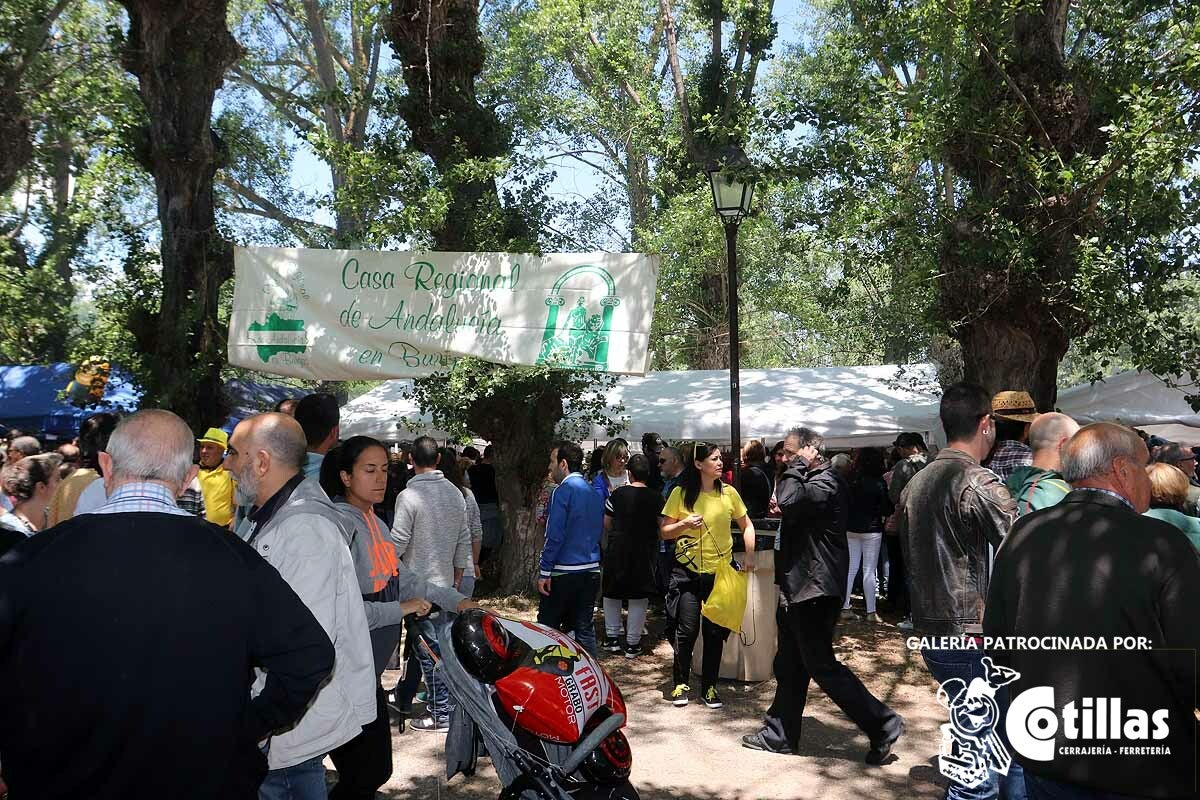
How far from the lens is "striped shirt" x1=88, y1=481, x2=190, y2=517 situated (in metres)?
2.55

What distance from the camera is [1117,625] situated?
2.99 m

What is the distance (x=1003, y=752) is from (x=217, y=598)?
3473 mm

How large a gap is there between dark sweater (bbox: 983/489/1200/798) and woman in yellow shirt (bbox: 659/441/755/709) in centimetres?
398

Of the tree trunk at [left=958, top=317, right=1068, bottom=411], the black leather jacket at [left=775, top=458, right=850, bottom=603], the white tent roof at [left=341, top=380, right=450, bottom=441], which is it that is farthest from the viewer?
the white tent roof at [left=341, top=380, right=450, bottom=441]

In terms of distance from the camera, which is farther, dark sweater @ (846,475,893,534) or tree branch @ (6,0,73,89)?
tree branch @ (6,0,73,89)

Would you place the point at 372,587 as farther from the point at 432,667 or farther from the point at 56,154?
the point at 56,154

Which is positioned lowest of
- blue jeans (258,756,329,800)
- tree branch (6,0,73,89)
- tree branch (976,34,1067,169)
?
blue jeans (258,756,329,800)

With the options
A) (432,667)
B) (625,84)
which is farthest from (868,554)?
(625,84)

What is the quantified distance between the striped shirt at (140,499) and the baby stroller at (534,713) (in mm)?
1622

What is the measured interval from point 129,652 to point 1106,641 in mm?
2724

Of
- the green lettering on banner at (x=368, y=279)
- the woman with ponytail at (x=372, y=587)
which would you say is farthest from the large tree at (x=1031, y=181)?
the woman with ponytail at (x=372, y=587)

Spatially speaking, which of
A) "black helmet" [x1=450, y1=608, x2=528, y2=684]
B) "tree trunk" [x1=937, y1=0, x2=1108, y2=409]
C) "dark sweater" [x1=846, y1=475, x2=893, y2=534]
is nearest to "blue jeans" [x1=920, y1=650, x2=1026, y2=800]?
"black helmet" [x1=450, y1=608, x2=528, y2=684]

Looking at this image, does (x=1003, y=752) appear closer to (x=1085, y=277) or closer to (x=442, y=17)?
(x=1085, y=277)

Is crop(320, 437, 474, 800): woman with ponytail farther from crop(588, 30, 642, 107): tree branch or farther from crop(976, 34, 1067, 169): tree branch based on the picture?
crop(588, 30, 642, 107): tree branch
